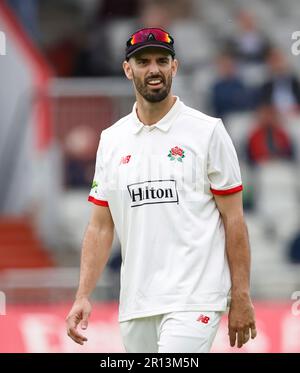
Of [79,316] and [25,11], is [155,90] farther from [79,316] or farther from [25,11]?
[25,11]

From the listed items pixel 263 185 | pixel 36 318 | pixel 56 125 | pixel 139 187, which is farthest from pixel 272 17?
pixel 139 187

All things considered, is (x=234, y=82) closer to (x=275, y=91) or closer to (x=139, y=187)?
(x=275, y=91)

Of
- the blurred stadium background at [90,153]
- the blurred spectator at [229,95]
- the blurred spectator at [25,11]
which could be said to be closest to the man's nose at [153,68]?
the blurred stadium background at [90,153]

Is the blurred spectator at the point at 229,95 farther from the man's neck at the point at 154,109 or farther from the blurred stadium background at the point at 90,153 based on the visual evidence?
the man's neck at the point at 154,109

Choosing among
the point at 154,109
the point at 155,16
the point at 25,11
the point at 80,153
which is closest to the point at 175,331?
the point at 154,109

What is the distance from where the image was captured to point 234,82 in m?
15.4

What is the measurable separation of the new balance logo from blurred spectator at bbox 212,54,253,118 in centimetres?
863

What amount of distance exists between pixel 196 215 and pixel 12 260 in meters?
7.95

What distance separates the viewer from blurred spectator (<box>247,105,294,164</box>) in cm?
1470

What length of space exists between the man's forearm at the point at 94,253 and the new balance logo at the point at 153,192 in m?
0.34

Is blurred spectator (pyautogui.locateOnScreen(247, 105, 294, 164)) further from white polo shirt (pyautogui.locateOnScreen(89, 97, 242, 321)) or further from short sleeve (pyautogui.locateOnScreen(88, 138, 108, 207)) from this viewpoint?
white polo shirt (pyautogui.locateOnScreen(89, 97, 242, 321))

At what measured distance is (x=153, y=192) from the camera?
258 inches

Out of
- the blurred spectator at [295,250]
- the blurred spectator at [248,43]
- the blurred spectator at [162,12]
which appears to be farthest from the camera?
the blurred spectator at [162,12]

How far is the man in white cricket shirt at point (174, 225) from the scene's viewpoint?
648cm
